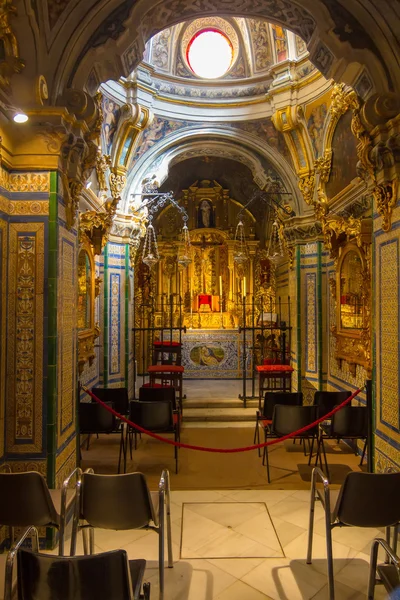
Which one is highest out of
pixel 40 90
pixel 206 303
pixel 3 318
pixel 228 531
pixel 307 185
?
pixel 307 185

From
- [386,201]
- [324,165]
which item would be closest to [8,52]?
[386,201]

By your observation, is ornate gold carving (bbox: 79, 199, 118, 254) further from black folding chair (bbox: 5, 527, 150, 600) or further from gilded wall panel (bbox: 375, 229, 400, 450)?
black folding chair (bbox: 5, 527, 150, 600)

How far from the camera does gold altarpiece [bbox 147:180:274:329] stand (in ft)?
44.4

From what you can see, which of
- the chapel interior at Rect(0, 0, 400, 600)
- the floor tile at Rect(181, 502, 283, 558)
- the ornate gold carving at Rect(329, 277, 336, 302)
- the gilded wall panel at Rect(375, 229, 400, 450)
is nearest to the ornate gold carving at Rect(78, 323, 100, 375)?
the chapel interior at Rect(0, 0, 400, 600)

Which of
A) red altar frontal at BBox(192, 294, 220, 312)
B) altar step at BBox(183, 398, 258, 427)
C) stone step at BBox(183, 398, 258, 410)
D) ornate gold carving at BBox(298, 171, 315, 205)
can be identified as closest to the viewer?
altar step at BBox(183, 398, 258, 427)

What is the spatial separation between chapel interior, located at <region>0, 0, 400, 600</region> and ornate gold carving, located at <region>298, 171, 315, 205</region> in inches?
3.1

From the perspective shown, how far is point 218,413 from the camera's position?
842cm

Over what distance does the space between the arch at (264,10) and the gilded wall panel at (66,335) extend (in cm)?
155

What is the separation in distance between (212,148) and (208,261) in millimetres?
4749

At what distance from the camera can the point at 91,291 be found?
22.8ft

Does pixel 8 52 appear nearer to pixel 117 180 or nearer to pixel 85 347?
pixel 85 347

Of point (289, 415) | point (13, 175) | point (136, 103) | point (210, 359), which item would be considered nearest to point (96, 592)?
point (13, 175)

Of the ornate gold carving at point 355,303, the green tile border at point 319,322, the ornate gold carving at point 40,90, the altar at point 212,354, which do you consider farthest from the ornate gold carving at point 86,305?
the altar at point 212,354

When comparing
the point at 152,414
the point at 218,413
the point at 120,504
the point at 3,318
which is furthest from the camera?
the point at 218,413
